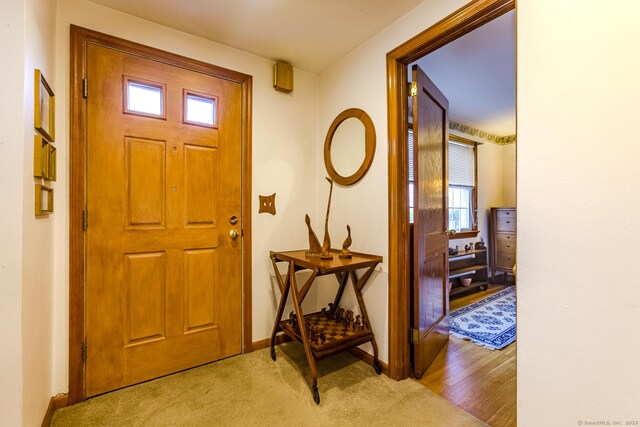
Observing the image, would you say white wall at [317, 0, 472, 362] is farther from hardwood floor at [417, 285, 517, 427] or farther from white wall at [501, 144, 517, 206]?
white wall at [501, 144, 517, 206]

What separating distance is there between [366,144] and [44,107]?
1.88 metres

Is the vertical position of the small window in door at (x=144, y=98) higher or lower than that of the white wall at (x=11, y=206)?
higher

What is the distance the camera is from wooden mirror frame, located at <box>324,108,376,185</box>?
6.88 feet

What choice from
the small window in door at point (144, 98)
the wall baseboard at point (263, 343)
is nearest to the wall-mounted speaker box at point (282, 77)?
the small window in door at point (144, 98)

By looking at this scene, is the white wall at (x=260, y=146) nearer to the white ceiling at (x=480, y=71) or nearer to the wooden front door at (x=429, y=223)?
the wooden front door at (x=429, y=223)

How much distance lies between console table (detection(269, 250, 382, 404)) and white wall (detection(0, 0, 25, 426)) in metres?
1.28

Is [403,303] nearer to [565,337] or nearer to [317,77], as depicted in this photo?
[565,337]

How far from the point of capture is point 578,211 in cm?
110

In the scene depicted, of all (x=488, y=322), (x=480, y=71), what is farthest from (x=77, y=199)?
(x=488, y=322)

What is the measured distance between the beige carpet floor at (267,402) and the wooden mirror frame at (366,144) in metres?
1.45

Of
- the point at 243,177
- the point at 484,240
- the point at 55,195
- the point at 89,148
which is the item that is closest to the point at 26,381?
the point at 55,195

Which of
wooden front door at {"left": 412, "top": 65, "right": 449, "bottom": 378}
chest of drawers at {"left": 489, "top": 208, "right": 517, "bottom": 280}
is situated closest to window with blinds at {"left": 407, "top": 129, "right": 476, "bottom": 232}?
chest of drawers at {"left": 489, "top": 208, "right": 517, "bottom": 280}

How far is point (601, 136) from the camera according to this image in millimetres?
1048

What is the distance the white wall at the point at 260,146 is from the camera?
65.7 inches
